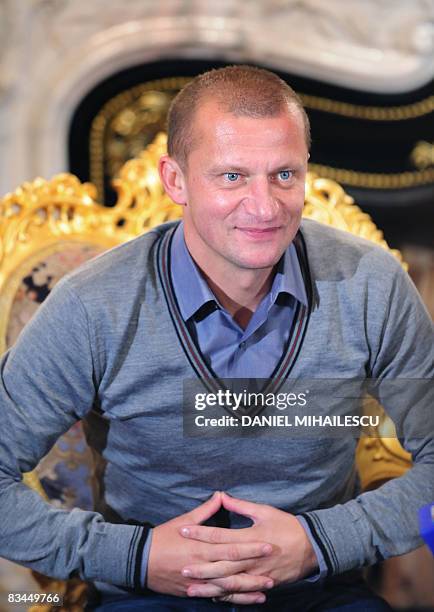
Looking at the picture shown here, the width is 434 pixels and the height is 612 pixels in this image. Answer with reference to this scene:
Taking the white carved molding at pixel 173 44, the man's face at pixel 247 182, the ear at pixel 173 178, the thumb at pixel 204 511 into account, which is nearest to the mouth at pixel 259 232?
the man's face at pixel 247 182

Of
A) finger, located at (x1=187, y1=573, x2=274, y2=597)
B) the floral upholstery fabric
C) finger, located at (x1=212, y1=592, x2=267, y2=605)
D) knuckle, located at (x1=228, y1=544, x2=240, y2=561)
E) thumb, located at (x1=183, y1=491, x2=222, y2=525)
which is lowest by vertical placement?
finger, located at (x1=212, y1=592, x2=267, y2=605)

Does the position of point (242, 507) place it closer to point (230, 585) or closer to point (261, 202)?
point (230, 585)

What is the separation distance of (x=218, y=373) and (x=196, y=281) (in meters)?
0.12

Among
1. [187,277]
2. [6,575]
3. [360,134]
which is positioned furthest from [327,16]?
[6,575]

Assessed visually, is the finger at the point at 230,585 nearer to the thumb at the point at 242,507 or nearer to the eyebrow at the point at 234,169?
the thumb at the point at 242,507

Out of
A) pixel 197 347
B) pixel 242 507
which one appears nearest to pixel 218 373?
pixel 197 347

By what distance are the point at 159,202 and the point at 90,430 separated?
41 centimetres

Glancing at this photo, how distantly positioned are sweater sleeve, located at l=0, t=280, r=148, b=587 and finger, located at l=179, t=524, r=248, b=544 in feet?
0.19

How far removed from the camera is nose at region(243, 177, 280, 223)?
3.69 ft

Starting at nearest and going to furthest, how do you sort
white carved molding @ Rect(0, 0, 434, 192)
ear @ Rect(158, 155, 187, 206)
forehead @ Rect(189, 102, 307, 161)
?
forehead @ Rect(189, 102, 307, 161) → ear @ Rect(158, 155, 187, 206) → white carved molding @ Rect(0, 0, 434, 192)

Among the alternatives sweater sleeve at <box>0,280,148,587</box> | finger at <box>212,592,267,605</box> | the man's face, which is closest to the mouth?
the man's face

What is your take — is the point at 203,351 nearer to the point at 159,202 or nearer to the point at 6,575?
the point at 159,202

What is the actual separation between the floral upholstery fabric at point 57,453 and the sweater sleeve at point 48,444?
18cm

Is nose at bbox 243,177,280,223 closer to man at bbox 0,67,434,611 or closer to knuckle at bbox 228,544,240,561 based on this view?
man at bbox 0,67,434,611
